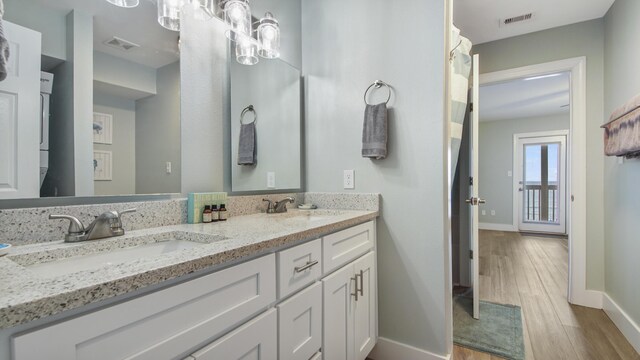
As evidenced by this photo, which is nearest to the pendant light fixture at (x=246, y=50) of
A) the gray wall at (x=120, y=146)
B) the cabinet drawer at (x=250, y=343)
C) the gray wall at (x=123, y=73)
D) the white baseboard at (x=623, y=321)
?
the gray wall at (x=123, y=73)

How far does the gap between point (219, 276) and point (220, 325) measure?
0.13m

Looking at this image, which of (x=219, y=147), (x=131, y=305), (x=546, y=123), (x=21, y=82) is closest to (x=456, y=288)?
(x=219, y=147)

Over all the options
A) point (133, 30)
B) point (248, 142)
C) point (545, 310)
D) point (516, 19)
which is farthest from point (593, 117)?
point (133, 30)

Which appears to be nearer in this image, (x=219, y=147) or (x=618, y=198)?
(x=219, y=147)

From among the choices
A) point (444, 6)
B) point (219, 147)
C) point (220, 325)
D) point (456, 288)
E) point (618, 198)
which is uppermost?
point (444, 6)

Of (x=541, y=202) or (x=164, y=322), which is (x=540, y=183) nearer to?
(x=541, y=202)

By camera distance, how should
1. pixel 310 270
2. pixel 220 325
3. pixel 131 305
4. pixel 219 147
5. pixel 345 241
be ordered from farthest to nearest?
pixel 219 147
pixel 345 241
pixel 310 270
pixel 220 325
pixel 131 305

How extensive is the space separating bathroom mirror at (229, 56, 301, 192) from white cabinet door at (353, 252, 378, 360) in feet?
2.33

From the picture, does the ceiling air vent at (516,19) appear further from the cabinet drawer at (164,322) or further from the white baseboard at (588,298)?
the cabinet drawer at (164,322)

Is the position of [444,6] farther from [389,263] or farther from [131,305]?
[131,305]

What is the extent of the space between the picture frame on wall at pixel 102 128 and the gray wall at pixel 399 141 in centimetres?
120

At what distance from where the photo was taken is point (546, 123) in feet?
19.2

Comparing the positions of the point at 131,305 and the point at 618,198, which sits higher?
the point at 618,198

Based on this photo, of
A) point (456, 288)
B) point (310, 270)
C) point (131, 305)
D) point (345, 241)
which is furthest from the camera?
point (456, 288)
